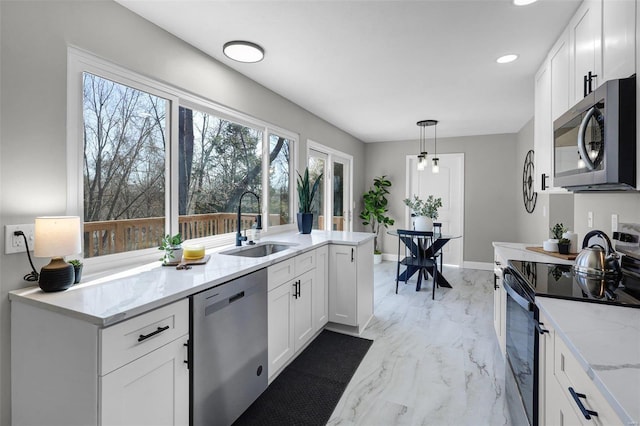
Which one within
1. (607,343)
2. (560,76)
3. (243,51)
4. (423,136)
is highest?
(423,136)

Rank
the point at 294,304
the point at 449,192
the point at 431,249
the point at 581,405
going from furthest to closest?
1. the point at 449,192
2. the point at 431,249
3. the point at 294,304
4. the point at 581,405

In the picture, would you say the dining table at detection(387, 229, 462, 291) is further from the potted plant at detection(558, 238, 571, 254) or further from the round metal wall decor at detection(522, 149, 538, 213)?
the potted plant at detection(558, 238, 571, 254)

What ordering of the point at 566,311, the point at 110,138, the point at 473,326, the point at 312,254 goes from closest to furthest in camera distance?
1. the point at 566,311
2. the point at 110,138
3. the point at 312,254
4. the point at 473,326

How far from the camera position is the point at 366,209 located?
20.0 ft

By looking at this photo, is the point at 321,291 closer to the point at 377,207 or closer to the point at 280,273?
the point at 280,273

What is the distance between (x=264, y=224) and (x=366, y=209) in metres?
3.23

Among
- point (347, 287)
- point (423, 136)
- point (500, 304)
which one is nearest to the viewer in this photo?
point (500, 304)

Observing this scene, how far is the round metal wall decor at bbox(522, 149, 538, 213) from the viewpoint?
14.0ft

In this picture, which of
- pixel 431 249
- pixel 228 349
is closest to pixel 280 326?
pixel 228 349

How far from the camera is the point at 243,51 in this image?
2.30m

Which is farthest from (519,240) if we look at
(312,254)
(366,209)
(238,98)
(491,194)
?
(238,98)

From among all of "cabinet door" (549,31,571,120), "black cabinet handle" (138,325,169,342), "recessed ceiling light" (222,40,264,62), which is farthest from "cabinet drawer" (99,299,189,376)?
"cabinet door" (549,31,571,120)

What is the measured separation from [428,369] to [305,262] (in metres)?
A: 1.25

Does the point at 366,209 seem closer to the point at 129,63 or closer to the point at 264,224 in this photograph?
the point at 264,224
